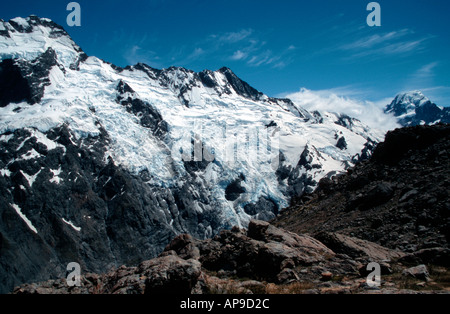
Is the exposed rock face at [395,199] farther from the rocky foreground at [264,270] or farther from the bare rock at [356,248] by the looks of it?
the rocky foreground at [264,270]

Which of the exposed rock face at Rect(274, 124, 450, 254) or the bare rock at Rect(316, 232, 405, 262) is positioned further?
the exposed rock face at Rect(274, 124, 450, 254)

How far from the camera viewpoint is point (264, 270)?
17.4 metres

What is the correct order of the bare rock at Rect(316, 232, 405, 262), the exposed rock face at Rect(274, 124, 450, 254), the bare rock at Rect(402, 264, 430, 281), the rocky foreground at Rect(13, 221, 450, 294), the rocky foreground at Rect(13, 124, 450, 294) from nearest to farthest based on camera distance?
the rocky foreground at Rect(13, 221, 450, 294), the rocky foreground at Rect(13, 124, 450, 294), the bare rock at Rect(402, 264, 430, 281), the bare rock at Rect(316, 232, 405, 262), the exposed rock face at Rect(274, 124, 450, 254)

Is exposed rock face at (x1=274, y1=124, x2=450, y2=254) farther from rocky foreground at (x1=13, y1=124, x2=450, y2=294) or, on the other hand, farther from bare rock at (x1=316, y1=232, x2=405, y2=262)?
bare rock at (x1=316, y1=232, x2=405, y2=262)

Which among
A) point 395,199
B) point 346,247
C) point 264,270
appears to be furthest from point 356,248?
point 395,199

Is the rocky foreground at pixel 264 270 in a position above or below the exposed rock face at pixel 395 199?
below

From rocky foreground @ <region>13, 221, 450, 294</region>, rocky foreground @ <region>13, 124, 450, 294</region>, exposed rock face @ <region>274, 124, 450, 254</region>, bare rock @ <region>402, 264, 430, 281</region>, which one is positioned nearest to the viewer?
rocky foreground @ <region>13, 221, 450, 294</region>

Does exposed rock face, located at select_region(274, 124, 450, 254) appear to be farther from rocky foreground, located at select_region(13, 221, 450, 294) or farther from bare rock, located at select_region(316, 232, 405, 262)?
rocky foreground, located at select_region(13, 221, 450, 294)

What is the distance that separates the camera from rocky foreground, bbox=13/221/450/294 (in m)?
12.8

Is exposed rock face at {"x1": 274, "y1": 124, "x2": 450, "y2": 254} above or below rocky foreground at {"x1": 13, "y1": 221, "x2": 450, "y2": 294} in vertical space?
above

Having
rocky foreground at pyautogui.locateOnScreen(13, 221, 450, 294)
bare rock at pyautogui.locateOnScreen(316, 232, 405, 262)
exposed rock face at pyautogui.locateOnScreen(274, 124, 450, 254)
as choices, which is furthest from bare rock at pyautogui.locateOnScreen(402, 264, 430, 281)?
bare rock at pyautogui.locateOnScreen(316, 232, 405, 262)

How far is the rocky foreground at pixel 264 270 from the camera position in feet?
42.0

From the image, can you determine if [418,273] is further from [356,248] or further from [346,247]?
[346,247]

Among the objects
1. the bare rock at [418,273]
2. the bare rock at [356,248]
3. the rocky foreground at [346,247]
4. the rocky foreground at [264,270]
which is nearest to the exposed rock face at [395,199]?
the rocky foreground at [346,247]
